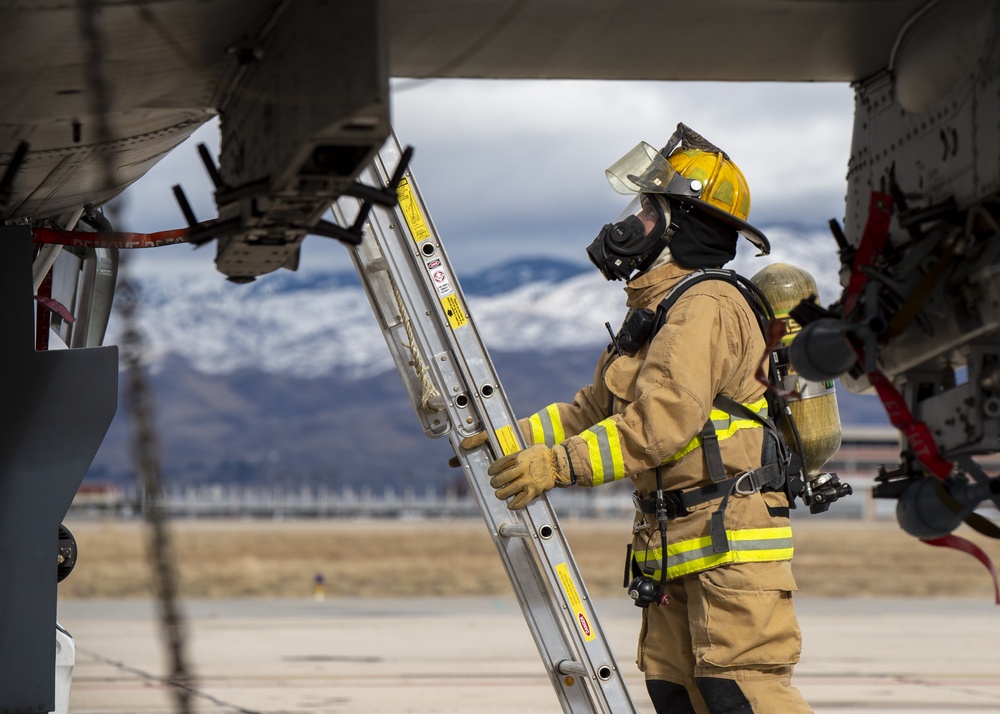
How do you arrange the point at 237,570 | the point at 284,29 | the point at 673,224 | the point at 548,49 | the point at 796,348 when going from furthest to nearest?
the point at 237,570 < the point at 673,224 < the point at 548,49 < the point at 796,348 < the point at 284,29

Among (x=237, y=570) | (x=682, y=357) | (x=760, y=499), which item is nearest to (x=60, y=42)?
(x=682, y=357)

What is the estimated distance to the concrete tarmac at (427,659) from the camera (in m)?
9.78

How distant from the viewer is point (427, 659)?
1277cm

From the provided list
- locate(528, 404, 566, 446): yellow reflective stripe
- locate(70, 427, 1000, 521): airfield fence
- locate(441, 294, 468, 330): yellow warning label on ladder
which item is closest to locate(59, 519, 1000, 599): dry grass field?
locate(528, 404, 566, 446): yellow reflective stripe

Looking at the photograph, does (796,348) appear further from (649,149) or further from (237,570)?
(237,570)

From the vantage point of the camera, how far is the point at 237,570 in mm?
33812

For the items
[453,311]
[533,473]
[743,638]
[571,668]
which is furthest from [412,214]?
[743,638]

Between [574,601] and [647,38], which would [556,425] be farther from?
[647,38]

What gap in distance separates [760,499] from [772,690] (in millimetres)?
593

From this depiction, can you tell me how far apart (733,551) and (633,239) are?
3.53 ft

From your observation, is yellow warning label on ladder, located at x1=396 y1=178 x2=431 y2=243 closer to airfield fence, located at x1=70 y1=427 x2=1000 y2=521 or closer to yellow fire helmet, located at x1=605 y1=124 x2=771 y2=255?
yellow fire helmet, located at x1=605 y1=124 x2=771 y2=255

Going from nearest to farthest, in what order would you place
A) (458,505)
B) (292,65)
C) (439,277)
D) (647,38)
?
(292,65) < (647,38) < (439,277) < (458,505)

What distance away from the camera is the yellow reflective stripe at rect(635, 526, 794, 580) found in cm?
408

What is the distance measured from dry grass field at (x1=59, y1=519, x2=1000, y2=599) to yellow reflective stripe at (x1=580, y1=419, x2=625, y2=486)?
5.67m
